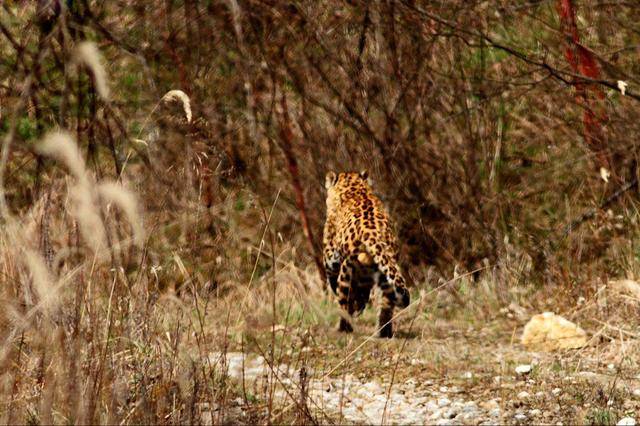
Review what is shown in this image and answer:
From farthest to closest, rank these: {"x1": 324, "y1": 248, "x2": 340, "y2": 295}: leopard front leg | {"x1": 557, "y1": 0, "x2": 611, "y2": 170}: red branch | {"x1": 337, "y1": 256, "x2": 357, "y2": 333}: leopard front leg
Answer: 1. {"x1": 557, "y1": 0, "x2": 611, "y2": 170}: red branch
2. {"x1": 324, "y1": 248, "x2": 340, "y2": 295}: leopard front leg
3. {"x1": 337, "y1": 256, "x2": 357, "y2": 333}: leopard front leg

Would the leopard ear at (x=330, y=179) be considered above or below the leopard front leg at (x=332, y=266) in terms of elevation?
above

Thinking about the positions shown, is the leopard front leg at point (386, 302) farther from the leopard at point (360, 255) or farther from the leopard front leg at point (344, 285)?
the leopard front leg at point (344, 285)

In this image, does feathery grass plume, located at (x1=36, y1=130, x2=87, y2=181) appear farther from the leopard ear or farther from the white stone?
the leopard ear

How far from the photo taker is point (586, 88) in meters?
8.05

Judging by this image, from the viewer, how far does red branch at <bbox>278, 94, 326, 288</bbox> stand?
836cm

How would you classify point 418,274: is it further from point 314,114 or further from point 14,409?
point 14,409

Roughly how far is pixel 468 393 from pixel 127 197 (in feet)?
8.43

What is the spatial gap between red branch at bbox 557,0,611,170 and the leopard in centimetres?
162

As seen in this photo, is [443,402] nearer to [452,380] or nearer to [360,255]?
[452,380]

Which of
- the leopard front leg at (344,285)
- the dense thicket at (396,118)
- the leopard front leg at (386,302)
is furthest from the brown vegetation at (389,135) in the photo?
the leopard front leg at (386,302)

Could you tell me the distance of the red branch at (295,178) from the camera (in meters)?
8.36

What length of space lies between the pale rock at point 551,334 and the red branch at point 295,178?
217cm

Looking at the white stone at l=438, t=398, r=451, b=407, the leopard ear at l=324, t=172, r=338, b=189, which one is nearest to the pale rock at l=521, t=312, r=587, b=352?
the white stone at l=438, t=398, r=451, b=407

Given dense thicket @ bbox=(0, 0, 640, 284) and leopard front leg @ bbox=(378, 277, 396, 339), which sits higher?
dense thicket @ bbox=(0, 0, 640, 284)
